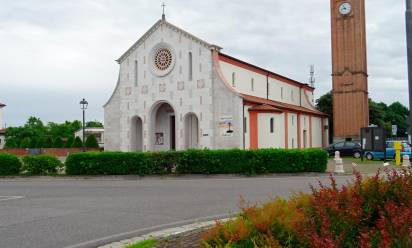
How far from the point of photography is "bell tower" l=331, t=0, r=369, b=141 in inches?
1875

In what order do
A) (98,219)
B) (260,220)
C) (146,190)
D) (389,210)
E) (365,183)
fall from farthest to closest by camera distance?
1. (146,190)
2. (98,219)
3. (365,183)
4. (260,220)
5. (389,210)

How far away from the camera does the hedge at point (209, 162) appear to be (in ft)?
71.7

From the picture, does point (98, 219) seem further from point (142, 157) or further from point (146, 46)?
point (146, 46)

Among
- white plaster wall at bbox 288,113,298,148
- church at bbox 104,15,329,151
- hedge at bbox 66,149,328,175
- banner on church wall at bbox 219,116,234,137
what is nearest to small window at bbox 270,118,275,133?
church at bbox 104,15,329,151

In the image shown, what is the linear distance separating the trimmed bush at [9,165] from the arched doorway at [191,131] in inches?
685

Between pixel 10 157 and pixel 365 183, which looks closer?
pixel 365 183

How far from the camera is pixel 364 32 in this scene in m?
48.8

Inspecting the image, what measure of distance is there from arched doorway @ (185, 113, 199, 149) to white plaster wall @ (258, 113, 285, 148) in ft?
18.2

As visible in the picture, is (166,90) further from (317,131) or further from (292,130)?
(317,131)

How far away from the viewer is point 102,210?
1109 centimetres

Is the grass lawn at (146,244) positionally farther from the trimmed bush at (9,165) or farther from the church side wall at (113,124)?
the church side wall at (113,124)

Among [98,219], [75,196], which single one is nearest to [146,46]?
[75,196]

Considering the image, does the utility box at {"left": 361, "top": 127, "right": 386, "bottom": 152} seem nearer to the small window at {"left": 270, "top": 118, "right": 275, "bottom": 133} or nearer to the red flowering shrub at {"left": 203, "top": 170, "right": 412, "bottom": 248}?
the small window at {"left": 270, "top": 118, "right": 275, "bottom": 133}

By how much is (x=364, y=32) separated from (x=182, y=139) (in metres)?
24.6
